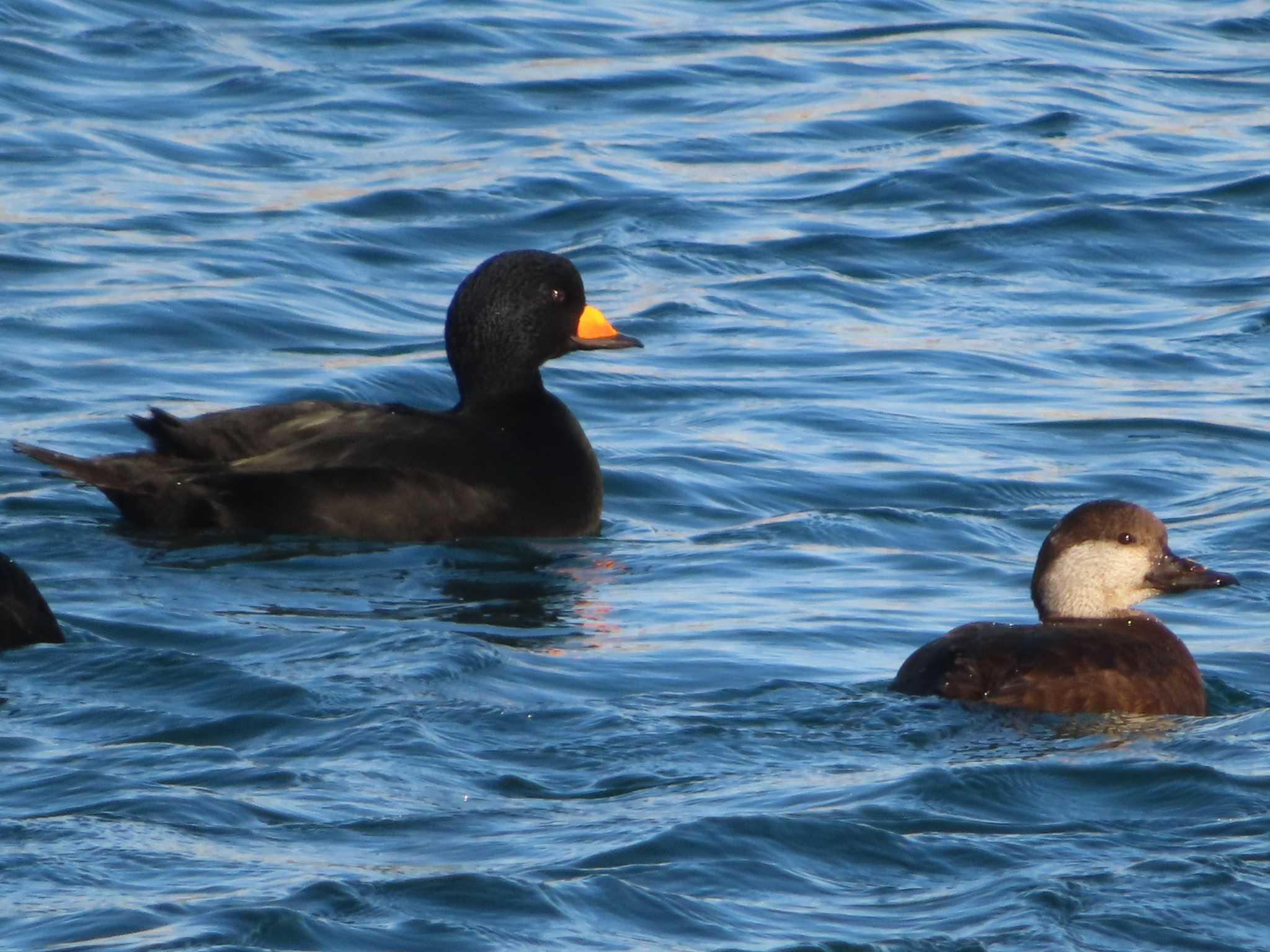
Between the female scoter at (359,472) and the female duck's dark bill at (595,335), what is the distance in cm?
41

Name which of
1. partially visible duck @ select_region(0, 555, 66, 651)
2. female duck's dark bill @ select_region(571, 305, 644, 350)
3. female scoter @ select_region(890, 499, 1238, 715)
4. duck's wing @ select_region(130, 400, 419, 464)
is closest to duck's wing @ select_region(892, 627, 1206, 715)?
female scoter @ select_region(890, 499, 1238, 715)

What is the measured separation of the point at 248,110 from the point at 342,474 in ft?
25.1

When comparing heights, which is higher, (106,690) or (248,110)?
(248,110)

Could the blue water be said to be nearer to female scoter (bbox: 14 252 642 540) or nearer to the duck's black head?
female scoter (bbox: 14 252 642 540)

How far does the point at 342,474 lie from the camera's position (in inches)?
326

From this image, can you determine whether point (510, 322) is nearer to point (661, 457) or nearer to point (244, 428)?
point (661, 457)

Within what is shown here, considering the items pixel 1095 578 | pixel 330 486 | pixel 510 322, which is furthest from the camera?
pixel 510 322

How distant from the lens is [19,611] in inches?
252

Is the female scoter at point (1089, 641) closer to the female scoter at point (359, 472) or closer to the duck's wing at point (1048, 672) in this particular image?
the duck's wing at point (1048, 672)

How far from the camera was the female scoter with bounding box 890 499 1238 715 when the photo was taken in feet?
20.4

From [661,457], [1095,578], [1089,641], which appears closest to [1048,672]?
[1089,641]

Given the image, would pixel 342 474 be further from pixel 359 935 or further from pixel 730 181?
pixel 730 181

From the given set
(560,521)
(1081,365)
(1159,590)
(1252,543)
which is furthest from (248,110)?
(1159,590)

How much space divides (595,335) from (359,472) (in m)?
1.45
